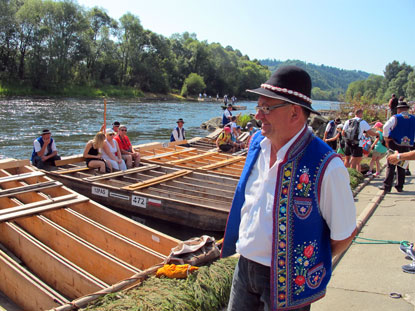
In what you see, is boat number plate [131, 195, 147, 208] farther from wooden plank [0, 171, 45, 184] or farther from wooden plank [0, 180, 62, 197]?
wooden plank [0, 171, 45, 184]

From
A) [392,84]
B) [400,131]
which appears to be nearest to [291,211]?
[400,131]

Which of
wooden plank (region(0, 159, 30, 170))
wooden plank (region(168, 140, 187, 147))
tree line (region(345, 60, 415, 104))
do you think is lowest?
wooden plank (region(0, 159, 30, 170))

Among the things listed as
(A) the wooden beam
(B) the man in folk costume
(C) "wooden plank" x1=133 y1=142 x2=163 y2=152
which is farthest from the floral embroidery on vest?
(C) "wooden plank" x1=133 y1=142 x2=163 y2=152

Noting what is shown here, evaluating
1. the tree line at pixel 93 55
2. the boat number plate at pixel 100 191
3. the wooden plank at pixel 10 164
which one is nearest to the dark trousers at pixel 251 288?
the boat number plate at pixel 100 191

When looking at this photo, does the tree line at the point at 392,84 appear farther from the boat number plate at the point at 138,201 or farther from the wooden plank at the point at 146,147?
the boat number plate at the point at 138,201

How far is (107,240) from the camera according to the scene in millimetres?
4590

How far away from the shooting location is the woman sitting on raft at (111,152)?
27.8ft

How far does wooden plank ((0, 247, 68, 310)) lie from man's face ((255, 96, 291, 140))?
2484 millimetres

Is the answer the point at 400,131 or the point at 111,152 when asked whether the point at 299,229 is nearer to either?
the point at 400,131

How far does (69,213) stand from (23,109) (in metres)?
30.0

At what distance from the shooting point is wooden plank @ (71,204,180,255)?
4414 mm

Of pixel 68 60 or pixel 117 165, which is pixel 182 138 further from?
pixel 68 60

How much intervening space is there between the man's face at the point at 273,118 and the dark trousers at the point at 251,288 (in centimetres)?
71

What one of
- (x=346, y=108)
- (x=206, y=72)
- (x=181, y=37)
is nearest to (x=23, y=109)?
(x=346, y=108)
